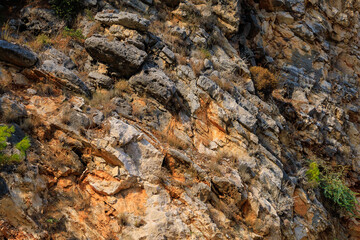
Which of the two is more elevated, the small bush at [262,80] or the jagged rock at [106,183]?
the small bush at [262,80]

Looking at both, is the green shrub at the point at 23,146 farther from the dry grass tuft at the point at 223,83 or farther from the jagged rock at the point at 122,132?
the dry grass tuft at the point at 223,83

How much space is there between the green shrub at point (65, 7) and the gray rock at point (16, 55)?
3183mm

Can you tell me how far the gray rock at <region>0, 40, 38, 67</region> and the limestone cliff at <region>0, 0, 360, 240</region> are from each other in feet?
0.10

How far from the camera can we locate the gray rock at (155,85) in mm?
8023

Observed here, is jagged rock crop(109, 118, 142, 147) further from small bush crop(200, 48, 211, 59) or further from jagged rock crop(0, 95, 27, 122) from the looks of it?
small bush crop(200, 48, 211, 59)

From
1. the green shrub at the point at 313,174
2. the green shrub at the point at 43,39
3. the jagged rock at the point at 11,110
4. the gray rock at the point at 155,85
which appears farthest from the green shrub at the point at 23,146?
the green shrub at the point at 313,174

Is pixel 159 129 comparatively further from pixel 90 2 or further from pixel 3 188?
pixel 90 2

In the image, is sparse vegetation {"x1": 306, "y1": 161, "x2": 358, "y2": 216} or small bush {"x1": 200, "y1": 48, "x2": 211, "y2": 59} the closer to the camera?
small bush {"x1": 200, "y1": 48, "x2": 211, "y2": 59}

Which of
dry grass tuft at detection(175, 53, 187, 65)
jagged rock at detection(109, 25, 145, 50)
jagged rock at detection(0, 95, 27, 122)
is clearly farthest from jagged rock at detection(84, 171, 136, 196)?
dry grass tuft at detection(175, 53, 187, 65)

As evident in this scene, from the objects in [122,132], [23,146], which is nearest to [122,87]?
[122,132]

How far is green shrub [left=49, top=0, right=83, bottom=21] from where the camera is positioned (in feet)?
31.7

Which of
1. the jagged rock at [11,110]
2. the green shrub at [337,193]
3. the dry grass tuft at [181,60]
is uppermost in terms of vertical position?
the dry grass tuft at [181,60]

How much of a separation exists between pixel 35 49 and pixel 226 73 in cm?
635

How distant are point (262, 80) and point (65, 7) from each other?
26.1ft
